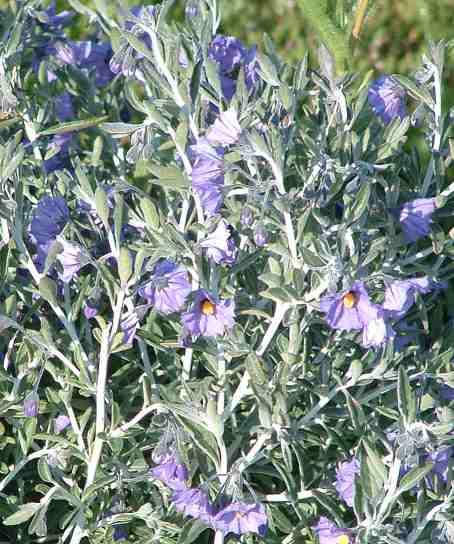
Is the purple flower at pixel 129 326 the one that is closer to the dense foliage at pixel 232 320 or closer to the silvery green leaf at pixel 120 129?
the dense foliage at pixel 232 320

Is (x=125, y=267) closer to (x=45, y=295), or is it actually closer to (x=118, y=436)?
(x=45, y=295)

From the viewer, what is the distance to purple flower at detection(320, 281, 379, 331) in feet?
4.60

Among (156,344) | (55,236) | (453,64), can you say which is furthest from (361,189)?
(453,64)

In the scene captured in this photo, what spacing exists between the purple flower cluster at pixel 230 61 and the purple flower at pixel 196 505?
75 cm

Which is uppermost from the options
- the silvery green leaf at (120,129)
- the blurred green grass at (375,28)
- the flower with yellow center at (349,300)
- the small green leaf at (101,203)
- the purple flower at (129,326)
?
the silvery green leaf at (120,129)

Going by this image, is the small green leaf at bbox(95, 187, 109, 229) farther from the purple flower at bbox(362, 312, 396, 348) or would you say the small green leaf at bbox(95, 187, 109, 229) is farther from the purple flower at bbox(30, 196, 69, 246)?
the purple flower at bbox(362, 312, 396, 348)

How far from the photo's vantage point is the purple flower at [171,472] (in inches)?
58.8

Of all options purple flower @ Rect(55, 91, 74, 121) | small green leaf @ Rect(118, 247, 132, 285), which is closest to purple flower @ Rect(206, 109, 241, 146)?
small green leaf @ Rect(118, 247, 132, 285)

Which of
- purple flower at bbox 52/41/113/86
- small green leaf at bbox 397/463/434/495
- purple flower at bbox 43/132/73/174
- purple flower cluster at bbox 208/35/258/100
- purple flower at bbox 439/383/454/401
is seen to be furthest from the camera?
purple flower at bbox 52/41/113/86

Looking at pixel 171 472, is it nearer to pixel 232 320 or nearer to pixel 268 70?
pixel 232 320

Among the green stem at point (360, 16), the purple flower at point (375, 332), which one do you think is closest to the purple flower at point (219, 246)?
the purple flower at point (375, 332)

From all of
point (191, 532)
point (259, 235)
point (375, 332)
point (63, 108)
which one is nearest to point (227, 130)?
point (259, 235)

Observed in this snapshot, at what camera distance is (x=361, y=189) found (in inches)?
56.3

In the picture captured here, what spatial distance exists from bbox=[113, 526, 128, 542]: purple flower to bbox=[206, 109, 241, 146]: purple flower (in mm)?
654
